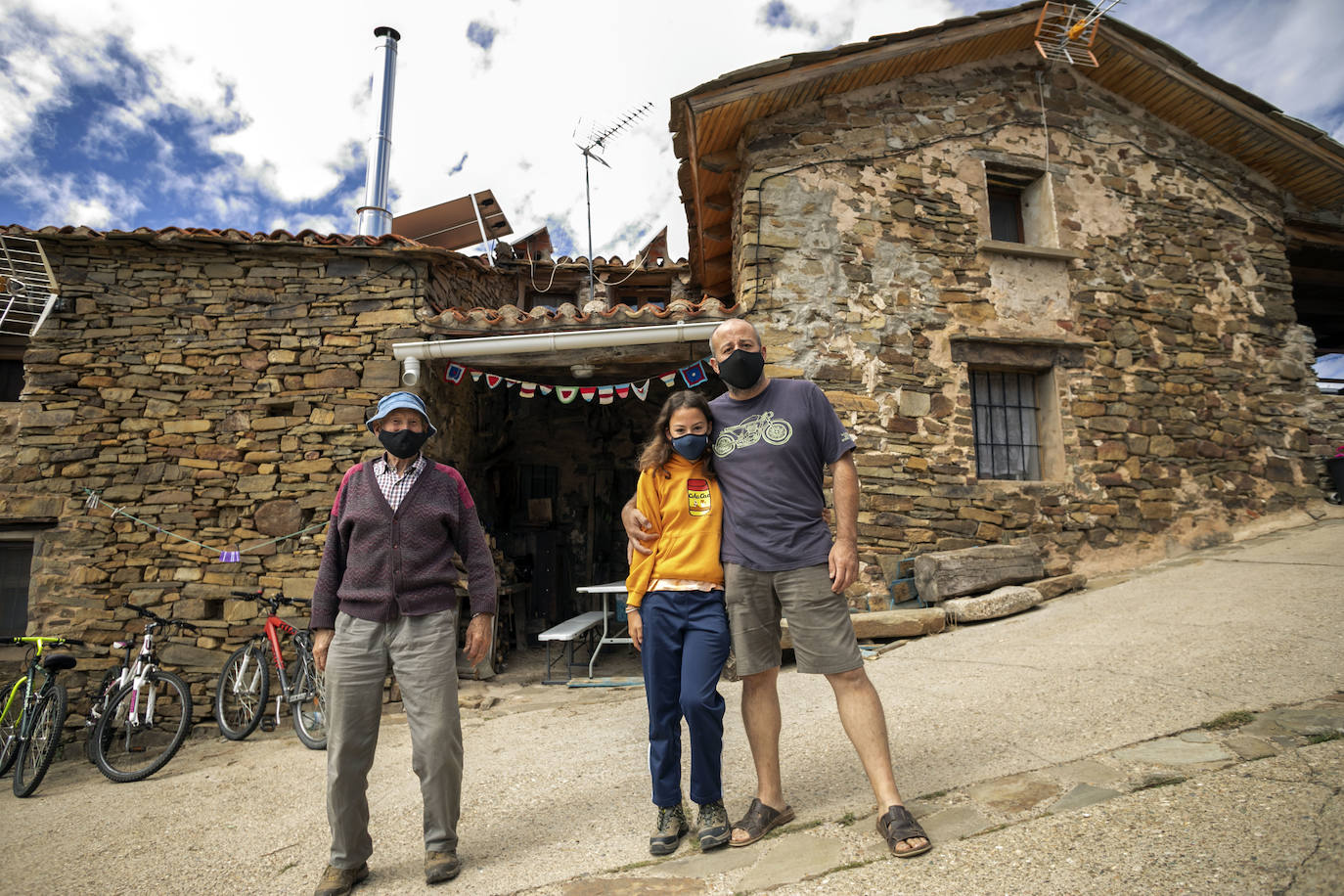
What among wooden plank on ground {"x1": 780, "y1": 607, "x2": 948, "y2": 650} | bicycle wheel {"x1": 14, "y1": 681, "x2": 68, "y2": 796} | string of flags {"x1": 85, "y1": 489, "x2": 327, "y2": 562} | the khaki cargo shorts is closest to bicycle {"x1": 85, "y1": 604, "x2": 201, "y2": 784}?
bicycle wheel {"x1": 14, "y1": 681, "x2": 68, "y2": 796}

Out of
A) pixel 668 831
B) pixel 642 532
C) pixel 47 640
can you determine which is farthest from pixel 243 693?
pixel 642 532

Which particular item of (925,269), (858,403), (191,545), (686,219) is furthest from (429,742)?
(686,219)

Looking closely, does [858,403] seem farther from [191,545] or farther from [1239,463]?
[191,545]

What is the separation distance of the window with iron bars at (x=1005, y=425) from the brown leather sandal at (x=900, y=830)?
4818 millimetres

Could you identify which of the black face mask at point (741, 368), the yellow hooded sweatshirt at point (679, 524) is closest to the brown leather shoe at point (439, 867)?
the yellow hooded sweatshirt at point (679, 524)

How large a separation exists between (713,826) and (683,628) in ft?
2.04

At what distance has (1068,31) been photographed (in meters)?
6.70

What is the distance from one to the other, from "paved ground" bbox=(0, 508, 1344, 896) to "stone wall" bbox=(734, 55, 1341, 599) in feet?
4.31

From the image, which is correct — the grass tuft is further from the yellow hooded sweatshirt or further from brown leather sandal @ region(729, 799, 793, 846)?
the yellow hooded sweatshirt

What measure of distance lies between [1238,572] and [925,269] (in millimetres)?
3367

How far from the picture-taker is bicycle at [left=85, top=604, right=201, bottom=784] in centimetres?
514

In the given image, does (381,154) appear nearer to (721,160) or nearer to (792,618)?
(721,160)

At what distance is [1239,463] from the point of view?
22.2 ft

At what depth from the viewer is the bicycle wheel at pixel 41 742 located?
4867mm
